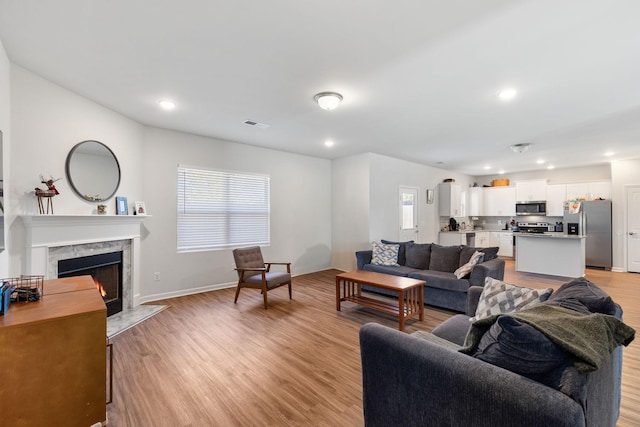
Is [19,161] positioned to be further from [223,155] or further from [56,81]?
[223,155]

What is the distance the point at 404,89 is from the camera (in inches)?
120

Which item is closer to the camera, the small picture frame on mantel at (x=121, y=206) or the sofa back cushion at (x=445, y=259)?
the small picture frame on mantel at (x=121, y=206)

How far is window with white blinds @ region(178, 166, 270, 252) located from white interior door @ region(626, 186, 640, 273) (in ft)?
27.0

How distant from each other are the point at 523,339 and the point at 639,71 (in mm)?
3287

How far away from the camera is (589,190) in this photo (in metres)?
7.34

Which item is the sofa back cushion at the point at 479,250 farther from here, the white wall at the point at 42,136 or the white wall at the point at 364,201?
the white wall at the point at 42,136

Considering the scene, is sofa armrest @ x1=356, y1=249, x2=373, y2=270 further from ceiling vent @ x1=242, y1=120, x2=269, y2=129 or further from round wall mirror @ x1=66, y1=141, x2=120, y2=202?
round wall mirror @ x1=66, y1=141, x2=120, y2=202

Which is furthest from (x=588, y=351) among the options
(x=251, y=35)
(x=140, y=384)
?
(x=140, y=384)

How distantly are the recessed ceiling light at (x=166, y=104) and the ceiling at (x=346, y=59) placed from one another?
0.07 metres

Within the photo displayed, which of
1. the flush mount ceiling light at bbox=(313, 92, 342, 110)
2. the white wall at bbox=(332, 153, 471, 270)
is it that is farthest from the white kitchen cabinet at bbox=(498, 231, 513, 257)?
the flush mount ceiling light at bbox=(313, 92, 342, 110)

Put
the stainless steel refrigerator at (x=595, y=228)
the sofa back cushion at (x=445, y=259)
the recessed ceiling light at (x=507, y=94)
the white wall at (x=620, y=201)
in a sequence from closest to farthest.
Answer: the recessed ceiling light at (x=507, y=94), the sofa back cushion at (x=445, y=259), the white wall at (x=620, y=201), the stainless steel refrigerator at (x=595, y=228)

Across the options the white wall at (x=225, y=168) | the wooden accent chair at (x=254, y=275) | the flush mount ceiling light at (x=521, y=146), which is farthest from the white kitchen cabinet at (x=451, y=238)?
the wooden accent chair at (x=254, y=275)

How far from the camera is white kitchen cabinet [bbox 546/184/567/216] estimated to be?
25.5ft

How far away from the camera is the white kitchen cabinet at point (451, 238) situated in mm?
7877
